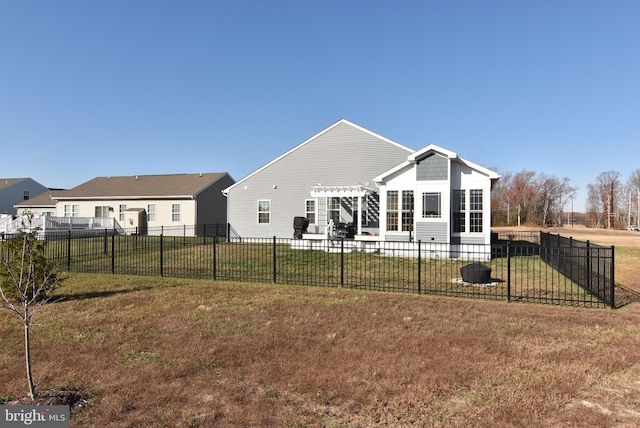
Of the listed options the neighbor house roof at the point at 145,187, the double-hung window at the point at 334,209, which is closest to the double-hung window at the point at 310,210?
the double-hung window at the point at 334,209

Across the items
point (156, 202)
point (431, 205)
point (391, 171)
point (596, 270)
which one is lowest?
point (596, 270)

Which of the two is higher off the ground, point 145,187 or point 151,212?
point 145,187

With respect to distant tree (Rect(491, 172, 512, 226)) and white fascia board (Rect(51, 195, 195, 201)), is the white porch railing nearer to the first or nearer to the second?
white fascia board (Rect(51, 195, 195, 201))

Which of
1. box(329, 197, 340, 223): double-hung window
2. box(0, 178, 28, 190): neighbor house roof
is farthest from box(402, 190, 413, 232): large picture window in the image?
box(0, 178, 28, 190): neighbor house roof

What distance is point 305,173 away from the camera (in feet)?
77.4

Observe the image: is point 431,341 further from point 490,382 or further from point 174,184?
point 174,184

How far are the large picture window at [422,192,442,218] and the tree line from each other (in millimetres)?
48835

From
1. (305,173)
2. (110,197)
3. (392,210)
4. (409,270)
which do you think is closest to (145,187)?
(110,197)

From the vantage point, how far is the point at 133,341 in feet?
18.6

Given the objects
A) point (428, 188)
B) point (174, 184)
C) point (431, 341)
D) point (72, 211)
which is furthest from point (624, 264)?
point (72, 211)

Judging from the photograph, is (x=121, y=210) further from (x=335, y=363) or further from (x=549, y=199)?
(x=549, y=199)

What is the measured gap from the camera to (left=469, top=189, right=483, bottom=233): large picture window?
16.6 metres

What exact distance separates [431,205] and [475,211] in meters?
1.94

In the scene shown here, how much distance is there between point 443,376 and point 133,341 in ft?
14.7
